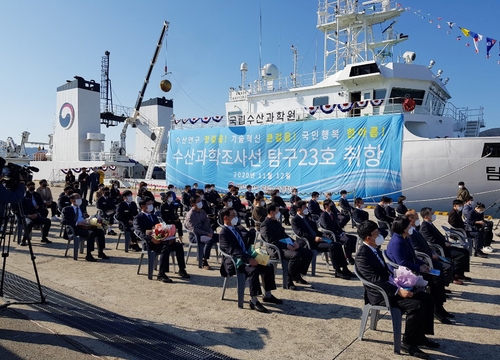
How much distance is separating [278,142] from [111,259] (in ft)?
42.1

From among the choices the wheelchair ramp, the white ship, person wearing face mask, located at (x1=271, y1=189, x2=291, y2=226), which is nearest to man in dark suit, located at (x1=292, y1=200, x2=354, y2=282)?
the wheelchair ramp

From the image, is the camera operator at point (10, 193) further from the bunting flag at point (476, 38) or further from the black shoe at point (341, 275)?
the bunting flag at point (476, 38)

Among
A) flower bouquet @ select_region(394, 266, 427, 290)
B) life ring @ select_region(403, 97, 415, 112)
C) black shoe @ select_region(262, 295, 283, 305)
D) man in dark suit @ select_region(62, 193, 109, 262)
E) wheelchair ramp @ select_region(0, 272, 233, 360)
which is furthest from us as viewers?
life ring @ select_region(403, 97, 415, 112)

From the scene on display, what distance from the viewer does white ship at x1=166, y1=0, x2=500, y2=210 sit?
14.6 metres

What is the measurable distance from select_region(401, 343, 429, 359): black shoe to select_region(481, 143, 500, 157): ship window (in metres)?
12.5

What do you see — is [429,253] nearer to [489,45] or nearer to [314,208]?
[314,208]

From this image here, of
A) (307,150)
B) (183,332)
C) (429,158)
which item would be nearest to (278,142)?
(307,150)

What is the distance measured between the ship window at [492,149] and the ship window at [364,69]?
221 inches

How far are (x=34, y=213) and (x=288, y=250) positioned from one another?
682 centimetres

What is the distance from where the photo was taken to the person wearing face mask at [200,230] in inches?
282

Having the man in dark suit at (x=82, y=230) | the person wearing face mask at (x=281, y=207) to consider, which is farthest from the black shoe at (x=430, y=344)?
the person wearing face mask at (x=281, y=207)

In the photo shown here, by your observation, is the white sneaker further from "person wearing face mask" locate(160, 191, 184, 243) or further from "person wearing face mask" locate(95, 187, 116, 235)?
"person wearing face mask" locate(95, 187, 116, 235)

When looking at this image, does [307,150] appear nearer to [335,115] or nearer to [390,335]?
[335,115]

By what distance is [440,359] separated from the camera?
373cm
